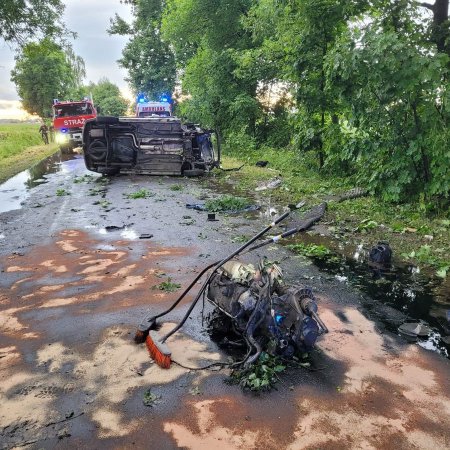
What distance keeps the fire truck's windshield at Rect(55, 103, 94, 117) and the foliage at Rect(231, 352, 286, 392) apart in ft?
69.8

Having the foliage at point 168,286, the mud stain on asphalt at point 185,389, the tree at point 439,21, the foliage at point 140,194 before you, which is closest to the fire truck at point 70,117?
the foliage at point 140,194

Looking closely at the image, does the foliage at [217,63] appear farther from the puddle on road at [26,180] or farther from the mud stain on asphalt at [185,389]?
the mud stain on asphalt at [185,389]

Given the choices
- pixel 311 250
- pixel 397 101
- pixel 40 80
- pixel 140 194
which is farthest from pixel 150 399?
pixel 40 80

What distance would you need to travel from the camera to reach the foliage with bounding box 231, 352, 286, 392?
386 centimetres

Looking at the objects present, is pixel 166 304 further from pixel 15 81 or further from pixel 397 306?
pixel 15 81

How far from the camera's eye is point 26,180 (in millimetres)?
15000

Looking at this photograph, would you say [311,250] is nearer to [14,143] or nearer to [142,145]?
[142,145]

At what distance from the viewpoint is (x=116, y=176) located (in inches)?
607

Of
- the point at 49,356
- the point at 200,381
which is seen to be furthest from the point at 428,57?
the point at 49,356

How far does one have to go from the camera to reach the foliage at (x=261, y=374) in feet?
12.7

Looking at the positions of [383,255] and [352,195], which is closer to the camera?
[383,255]

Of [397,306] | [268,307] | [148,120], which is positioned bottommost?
[397,306]

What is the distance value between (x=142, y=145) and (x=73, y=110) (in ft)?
34.0

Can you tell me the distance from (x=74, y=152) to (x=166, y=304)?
2086 centimetres
